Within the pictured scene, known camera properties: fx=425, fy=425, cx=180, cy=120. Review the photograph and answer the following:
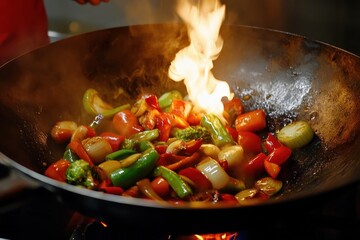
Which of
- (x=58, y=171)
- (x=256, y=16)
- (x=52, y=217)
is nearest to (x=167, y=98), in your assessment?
(x=58, y=171)

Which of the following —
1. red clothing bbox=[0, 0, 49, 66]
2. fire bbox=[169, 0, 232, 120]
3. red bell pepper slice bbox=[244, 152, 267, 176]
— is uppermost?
red clothing bbox=[0, 0, 49, 66]

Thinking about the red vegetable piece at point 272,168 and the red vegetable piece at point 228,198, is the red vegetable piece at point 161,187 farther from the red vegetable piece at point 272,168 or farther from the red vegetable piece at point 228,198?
the red vegetable piece at point 272,168

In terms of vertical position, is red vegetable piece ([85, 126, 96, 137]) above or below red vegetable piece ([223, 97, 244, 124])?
below

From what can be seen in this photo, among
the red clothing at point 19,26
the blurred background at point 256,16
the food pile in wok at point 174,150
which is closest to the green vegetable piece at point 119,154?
the food pile in wok at point 174,150

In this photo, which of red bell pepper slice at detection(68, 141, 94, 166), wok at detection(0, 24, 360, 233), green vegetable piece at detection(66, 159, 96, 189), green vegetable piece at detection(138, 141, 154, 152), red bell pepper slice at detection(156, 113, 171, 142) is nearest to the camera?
wok at detection(0, 24, 360, 233)

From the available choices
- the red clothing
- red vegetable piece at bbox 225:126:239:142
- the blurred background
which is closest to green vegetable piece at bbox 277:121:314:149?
red vegetable piece at bbox 225:126:239:142

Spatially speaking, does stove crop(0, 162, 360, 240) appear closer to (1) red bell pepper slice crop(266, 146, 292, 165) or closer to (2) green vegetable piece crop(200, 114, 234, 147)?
(1) red bell pepper slice crop(266, 146, 292, 165)

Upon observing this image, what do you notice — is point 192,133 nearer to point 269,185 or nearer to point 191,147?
point 191,147
